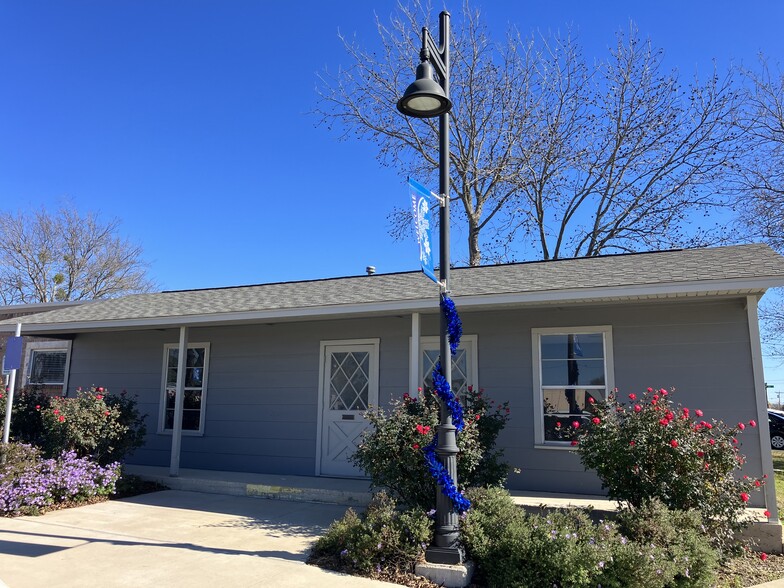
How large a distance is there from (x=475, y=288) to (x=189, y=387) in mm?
6157

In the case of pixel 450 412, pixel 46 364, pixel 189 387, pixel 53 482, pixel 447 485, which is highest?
pixel 46 364

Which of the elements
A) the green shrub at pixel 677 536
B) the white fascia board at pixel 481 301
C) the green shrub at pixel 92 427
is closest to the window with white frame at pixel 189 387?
the white fascia board at pixel 481 301

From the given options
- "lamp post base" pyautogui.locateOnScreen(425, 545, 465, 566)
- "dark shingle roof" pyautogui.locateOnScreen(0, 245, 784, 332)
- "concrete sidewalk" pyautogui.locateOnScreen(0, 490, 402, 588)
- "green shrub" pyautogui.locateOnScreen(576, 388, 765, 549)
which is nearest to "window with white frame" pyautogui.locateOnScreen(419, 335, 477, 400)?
"dark shingle roof" pyautogui.locateOnScreen(0, 245, 784, 332)

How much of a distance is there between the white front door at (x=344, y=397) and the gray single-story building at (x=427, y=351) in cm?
2

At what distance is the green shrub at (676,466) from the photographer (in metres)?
5.43

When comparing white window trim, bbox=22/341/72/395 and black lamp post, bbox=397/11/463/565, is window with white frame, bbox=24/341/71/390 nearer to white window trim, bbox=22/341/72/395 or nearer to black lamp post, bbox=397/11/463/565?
white window trim, bbox=22/341/72/395

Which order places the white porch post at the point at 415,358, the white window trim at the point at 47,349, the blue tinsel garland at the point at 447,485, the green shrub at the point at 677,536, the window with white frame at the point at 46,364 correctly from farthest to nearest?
the window with white frame at the point at 46,364
the white window trim at the point at 47,349
the white porch post at the point at 415,358
the blue tinsel garland at the point at 447,485
the green shrub at the point at 677,536

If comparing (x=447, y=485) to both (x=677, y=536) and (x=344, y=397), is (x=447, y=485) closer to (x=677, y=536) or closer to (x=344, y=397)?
(x=677, y=536)

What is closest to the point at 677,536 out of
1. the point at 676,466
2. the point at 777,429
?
the point at 676,466

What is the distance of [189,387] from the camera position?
11.0 m

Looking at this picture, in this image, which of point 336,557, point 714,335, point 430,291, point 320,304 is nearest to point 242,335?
point 320,304

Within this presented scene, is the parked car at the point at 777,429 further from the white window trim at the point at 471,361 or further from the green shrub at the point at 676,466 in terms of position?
the green shrub at the point at 676,466

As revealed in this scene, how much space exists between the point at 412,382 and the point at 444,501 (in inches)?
99.6

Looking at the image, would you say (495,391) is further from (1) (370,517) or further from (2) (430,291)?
(1) (370,517)
